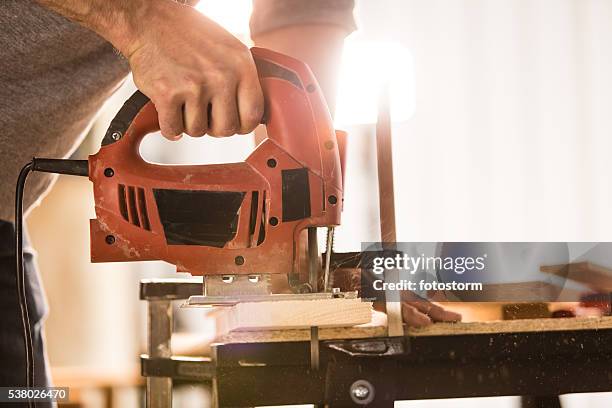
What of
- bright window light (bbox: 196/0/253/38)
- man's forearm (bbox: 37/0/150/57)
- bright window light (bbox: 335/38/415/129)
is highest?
bright window light (bbox: 196/0/253/38)

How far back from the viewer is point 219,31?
2.51 feet

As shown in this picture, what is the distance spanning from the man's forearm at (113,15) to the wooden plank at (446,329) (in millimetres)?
390

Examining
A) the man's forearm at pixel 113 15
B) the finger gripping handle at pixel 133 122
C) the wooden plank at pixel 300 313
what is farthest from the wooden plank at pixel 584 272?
the man's forearm at pixel 113 15

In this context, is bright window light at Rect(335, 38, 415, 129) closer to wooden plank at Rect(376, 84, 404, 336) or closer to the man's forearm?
wooden plank at Rect(376, 84, 404, 336)

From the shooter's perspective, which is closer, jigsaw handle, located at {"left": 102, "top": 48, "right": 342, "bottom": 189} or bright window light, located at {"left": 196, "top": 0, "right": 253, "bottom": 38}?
jigsaw handle, located at {"left": 102, "top": 48, "right": 342, "bottom": 189}

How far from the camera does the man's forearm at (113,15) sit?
0.78m

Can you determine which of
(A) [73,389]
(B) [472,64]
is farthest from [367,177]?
(A) [73,389]

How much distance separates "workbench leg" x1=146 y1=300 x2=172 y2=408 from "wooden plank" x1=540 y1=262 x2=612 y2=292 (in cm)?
70

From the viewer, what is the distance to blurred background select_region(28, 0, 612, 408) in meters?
3.08

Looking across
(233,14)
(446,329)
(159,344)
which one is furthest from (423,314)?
(233,14)

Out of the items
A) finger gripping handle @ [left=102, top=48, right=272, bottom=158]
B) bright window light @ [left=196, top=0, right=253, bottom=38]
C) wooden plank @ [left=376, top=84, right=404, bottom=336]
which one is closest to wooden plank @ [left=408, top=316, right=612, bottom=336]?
wooden plank @ [left=376, top=84, right=404, bottom=336]

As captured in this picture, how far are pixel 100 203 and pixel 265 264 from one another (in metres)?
0.22

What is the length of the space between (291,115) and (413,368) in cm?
37

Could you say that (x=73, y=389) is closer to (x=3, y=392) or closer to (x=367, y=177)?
(x=367, y=177)
